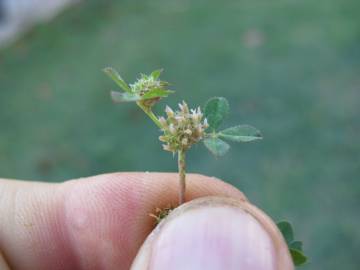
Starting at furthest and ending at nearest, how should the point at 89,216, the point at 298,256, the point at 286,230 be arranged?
the point at 89,216 < the point at 286,230 < the point at 298,256

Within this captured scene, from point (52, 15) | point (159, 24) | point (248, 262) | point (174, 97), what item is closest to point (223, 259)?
point (248, 262)

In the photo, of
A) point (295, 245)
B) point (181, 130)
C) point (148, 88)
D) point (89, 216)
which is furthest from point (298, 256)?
point (89, 216)

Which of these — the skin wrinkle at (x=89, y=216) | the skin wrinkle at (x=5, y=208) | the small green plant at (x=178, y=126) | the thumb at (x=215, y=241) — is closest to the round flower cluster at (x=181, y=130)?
the small green plant at (x=178, y=126)

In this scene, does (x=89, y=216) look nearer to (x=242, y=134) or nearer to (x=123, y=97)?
(x=242, y=134)

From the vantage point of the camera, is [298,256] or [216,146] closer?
[216,146]

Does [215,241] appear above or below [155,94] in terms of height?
below

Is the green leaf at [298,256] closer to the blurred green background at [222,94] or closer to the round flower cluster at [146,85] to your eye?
the round flower cluster at [146,85]
